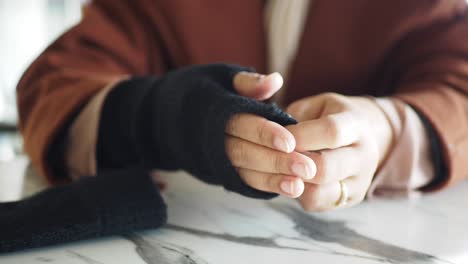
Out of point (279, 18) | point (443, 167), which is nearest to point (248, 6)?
point (279, 18)

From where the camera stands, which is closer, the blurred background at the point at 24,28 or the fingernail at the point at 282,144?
the fingernail at the point at 282,144

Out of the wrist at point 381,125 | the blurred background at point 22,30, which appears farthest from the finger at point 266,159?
the blurred background at point 22,30

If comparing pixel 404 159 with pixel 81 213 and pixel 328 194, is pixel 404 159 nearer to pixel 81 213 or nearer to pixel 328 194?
pixel 328 194

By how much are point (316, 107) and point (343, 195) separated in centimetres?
9

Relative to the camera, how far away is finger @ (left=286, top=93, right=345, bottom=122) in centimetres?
42

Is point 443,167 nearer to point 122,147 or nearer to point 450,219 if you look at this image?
point 450,219

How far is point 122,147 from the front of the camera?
0.50 metres

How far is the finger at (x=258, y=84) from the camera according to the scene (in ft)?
1.27

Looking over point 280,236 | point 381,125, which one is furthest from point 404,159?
point 280,236

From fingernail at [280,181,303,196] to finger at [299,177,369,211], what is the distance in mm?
36

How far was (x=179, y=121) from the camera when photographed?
16.2 inches

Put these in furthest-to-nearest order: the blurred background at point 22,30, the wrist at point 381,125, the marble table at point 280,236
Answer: the blurred background at point 22,30 < the wrist at point 381,125 < the marble table at point 280,236

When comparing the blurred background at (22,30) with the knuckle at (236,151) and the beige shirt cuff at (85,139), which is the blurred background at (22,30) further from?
the knuckle at (236,151)

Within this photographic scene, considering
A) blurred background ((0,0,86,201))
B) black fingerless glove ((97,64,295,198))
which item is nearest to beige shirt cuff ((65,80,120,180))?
black fingerless glove ((97,64,295,198))
